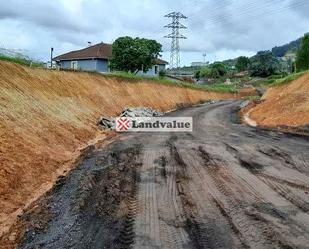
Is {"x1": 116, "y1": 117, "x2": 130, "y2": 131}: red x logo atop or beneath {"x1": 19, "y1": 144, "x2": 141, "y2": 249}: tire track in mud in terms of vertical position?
atop

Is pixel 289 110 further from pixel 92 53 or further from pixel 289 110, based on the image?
pixel 92 53

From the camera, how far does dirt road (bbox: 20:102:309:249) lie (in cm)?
947

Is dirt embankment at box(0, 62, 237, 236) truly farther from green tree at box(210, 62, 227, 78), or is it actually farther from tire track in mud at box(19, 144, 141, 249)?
green tree at box(210, 62, 227, 78)

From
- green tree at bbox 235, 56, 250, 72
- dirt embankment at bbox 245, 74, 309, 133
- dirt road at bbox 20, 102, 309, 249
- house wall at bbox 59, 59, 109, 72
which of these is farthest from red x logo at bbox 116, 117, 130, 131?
green tree at bbox 235, 56, 250, 72

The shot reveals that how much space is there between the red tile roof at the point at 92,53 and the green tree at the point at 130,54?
26.0 ft

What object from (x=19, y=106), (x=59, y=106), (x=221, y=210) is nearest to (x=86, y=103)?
(x=59, y=106)

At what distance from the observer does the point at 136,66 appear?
58969 mm

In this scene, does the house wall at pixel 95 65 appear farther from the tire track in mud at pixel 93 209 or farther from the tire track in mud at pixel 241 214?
the tire track in mud at pixel 241 214

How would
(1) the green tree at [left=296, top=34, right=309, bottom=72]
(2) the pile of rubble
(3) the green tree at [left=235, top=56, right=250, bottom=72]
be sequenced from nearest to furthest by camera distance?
(2) the pile of rubble, (1) the green tree at [left=296, top=34, right=309, bottom=72], (3) the green tree at [left=235, top=56, right=250, bottom=72]

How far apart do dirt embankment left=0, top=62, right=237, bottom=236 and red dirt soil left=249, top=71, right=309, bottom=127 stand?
38.2 ft

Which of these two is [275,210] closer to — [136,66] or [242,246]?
[242,246]

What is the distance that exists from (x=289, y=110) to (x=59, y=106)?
17267 millimetres

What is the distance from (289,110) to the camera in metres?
33.2

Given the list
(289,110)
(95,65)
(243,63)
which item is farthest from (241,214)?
(243,63)
